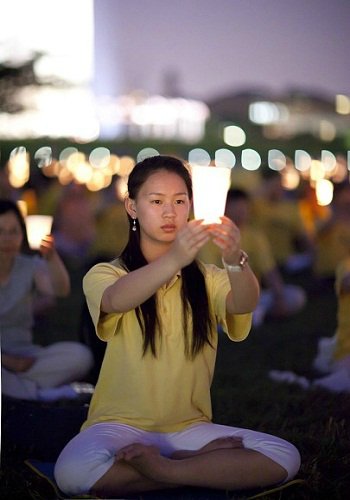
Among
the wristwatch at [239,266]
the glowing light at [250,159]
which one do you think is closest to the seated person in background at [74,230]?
the glowing light at [250,159]

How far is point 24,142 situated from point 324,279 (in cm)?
→ 425

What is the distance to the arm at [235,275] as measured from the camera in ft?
9.99

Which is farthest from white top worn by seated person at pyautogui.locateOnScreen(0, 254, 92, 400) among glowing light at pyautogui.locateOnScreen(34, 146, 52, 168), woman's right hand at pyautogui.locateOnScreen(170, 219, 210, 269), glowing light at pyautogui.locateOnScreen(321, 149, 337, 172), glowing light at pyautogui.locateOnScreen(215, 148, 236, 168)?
glowing light at pyautogui.locateOnScreen(321, 149, 337, 172)

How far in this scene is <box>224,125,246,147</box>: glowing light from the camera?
603 inches

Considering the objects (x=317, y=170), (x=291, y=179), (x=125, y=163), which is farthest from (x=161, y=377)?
(x=125, y=163)

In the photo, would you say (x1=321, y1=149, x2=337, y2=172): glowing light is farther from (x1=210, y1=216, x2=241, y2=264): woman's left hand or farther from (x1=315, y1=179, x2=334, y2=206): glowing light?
(x1=210, y1=216, x2=241, y2=264): woman's left hand

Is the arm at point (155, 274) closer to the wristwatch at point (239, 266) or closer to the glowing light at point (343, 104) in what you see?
the wristwatch at point (239, 266)

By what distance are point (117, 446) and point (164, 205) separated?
754 mm

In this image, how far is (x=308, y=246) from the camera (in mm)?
10562

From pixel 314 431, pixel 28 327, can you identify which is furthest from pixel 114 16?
pixel 314 431

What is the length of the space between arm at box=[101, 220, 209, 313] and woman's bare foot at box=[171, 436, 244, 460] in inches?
20.3

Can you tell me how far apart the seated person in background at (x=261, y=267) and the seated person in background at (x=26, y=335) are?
2.42 meters

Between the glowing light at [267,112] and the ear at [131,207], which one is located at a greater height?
the ear at [131,207]

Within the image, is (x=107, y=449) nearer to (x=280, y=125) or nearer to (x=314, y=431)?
(x=314, y=431)
